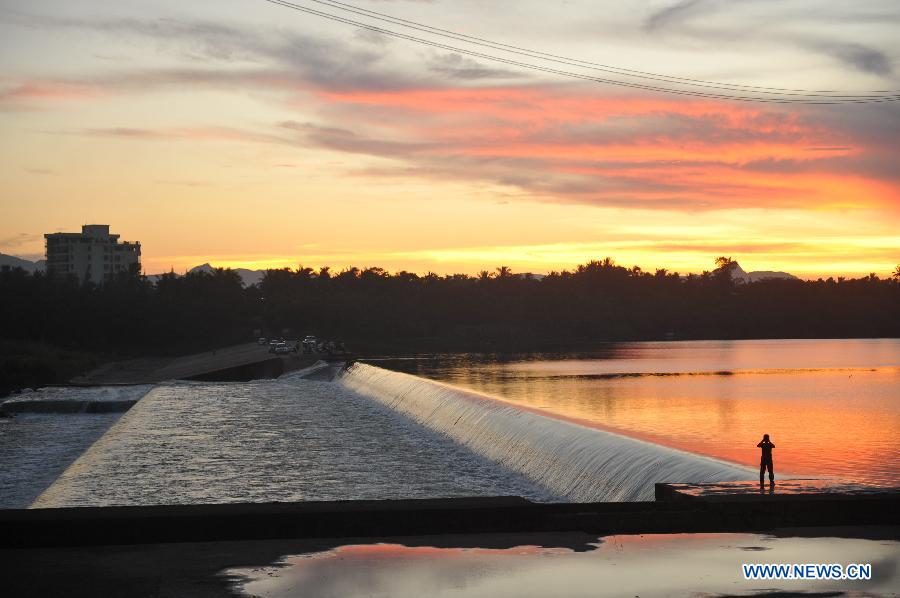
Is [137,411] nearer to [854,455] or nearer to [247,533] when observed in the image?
[854,455]

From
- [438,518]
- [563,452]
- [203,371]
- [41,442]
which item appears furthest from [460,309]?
[438,518]

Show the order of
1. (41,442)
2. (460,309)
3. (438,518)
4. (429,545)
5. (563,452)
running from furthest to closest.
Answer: (460,309) → (41,442) → (563,452) → (438,518) → (429,545)

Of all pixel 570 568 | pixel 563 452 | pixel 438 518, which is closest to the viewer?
pixel 570 568

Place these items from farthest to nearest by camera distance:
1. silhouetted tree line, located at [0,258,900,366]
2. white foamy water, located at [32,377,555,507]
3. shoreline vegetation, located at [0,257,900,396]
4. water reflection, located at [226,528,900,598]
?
silhouetted tree line, located at [0,258,900,366], shoreline vegetation, located at [0,257,900,396], white foamy water, located at [32,377,555,507], water reflection, located at [226,528,900,598]

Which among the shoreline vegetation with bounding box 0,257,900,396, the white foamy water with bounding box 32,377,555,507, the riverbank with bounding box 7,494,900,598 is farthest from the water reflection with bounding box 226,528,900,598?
the shoreline vegetation with bounding box 0,257,900,396

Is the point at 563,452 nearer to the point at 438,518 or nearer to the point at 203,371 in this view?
the point at 438,518

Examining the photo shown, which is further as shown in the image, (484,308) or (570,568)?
(484,308)

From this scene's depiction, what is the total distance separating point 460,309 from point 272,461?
426ft

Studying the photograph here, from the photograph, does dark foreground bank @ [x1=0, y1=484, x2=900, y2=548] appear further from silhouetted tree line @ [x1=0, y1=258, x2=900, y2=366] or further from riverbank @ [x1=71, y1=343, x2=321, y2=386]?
silhouetted tree line @ [x1=0, y1=258, x2=900, y2=366]

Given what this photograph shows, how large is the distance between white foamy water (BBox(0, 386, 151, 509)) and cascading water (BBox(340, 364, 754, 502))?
9.57 meters

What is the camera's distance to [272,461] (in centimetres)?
2308

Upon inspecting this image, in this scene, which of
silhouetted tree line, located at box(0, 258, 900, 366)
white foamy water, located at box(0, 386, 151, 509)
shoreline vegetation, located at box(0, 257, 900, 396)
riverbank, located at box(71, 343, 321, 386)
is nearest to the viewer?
white foamy water, located at box(0, 386, 151, 509)

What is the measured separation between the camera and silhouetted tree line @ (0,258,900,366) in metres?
121

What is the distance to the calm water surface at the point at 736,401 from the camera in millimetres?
24766
